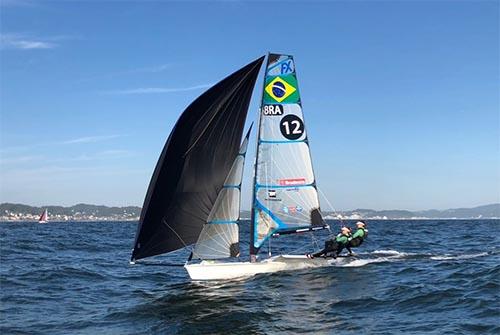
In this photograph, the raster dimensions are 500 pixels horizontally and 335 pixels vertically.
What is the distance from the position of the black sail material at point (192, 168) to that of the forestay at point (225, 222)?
9.8 inches

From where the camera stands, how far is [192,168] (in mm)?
17562

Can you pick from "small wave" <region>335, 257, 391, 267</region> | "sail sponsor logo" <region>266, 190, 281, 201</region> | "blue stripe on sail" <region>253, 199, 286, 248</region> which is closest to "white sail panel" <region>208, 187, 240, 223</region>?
"blue stripe on sail" <region>253, 199, 286, 248</region>

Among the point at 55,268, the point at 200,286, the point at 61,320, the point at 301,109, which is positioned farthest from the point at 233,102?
the point at 55,268

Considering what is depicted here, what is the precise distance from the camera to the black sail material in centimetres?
1719

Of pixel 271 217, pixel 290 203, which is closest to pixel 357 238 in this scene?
pixel 290 203

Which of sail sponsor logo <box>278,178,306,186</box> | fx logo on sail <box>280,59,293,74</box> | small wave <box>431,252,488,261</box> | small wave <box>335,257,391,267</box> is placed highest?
fx logo on sail <box>280,59,293,74</box>

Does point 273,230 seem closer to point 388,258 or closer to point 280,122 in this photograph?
point 280,122

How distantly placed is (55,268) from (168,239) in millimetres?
7425

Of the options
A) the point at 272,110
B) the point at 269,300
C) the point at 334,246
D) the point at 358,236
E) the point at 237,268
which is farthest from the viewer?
the point at 358,236

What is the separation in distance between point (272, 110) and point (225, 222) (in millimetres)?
4528

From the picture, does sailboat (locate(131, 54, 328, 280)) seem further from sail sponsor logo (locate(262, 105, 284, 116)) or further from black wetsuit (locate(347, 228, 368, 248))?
black wetsuit (locate(347, 228, 368, 248))

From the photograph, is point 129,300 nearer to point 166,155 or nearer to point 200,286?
point 200,286

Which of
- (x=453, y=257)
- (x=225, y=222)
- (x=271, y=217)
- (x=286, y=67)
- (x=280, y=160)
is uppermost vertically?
(x=286, y=67)

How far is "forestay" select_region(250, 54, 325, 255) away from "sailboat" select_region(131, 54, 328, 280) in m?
0.04
